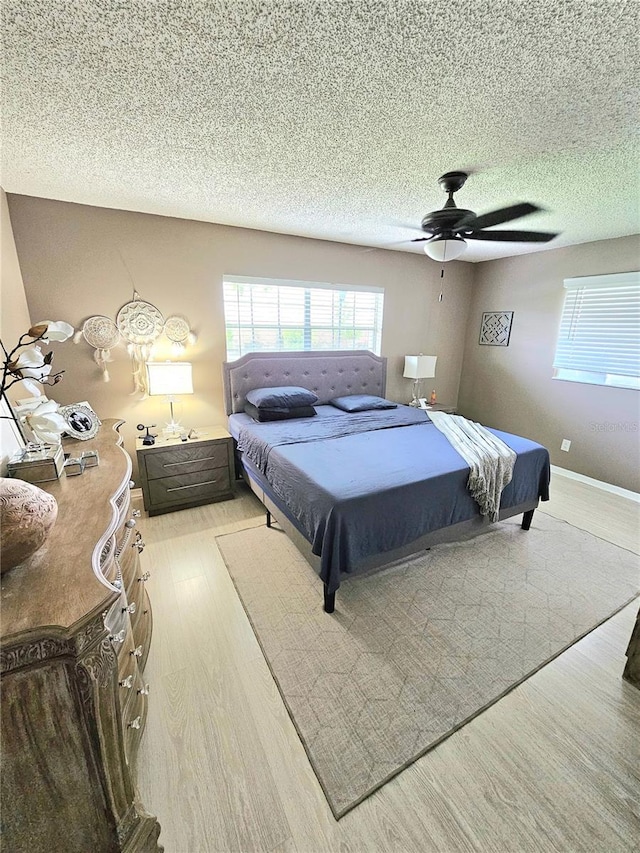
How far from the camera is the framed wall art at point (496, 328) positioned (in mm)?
4555

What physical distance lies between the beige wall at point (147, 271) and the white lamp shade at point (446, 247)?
1774 millimetres

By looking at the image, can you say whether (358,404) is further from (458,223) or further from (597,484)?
(597,484)

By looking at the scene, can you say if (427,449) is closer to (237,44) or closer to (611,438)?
(237,44)

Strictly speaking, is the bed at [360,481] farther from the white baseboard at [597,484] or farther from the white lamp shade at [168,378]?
the white baseboard at [597,484]

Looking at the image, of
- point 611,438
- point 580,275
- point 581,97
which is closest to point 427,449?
point 581,97

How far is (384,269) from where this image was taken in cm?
427

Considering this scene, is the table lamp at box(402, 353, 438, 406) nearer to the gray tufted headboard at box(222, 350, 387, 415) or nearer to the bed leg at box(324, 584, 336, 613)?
the gray tufted headboard at box(222, 350, 387, 415)

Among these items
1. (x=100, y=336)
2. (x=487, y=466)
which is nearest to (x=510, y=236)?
(x=487, y=466)

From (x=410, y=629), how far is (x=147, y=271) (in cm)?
341

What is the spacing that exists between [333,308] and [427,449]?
2.29 m

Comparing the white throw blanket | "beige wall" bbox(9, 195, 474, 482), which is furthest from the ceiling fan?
"beige wall" bbox(9, 195, 474, 482)

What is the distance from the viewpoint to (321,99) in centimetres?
144

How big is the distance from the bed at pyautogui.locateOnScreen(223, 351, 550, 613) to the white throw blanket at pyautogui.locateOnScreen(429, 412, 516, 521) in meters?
0.06

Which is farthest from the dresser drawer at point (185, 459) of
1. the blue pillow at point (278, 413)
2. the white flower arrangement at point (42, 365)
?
the white flower arrangement at point (42, 365)
